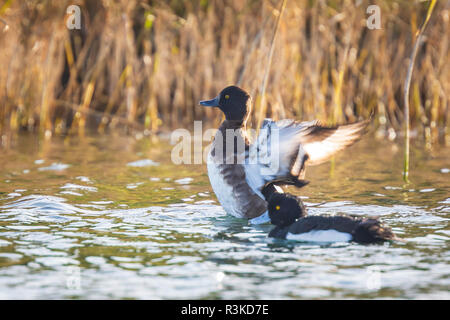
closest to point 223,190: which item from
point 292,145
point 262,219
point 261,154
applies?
point 262,219

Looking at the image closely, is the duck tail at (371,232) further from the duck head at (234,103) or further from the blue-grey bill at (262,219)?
the duck head at (234,103)

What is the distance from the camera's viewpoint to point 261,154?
18.3ft

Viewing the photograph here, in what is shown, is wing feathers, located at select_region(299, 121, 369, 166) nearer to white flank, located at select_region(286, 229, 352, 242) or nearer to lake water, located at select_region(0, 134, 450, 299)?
lake water, located at select_region(0, 134, 450, 299)

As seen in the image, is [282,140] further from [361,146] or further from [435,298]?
[361,146]

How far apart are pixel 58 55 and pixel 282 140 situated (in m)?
6.01

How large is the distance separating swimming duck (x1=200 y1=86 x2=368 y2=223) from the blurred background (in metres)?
2.89

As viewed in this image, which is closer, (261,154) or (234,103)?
(261,154)

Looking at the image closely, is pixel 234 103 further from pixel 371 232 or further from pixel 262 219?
pixel 371 232

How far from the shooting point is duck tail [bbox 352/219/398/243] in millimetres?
4867

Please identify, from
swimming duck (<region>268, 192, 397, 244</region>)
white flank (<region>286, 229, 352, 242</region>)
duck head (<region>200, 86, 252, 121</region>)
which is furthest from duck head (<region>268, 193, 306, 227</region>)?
duck head (<region>200, 86, 252, 121</region>)

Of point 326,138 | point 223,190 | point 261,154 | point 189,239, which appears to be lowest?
point 189,239

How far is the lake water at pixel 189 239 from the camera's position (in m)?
4.04

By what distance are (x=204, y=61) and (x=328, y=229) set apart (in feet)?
20.6
